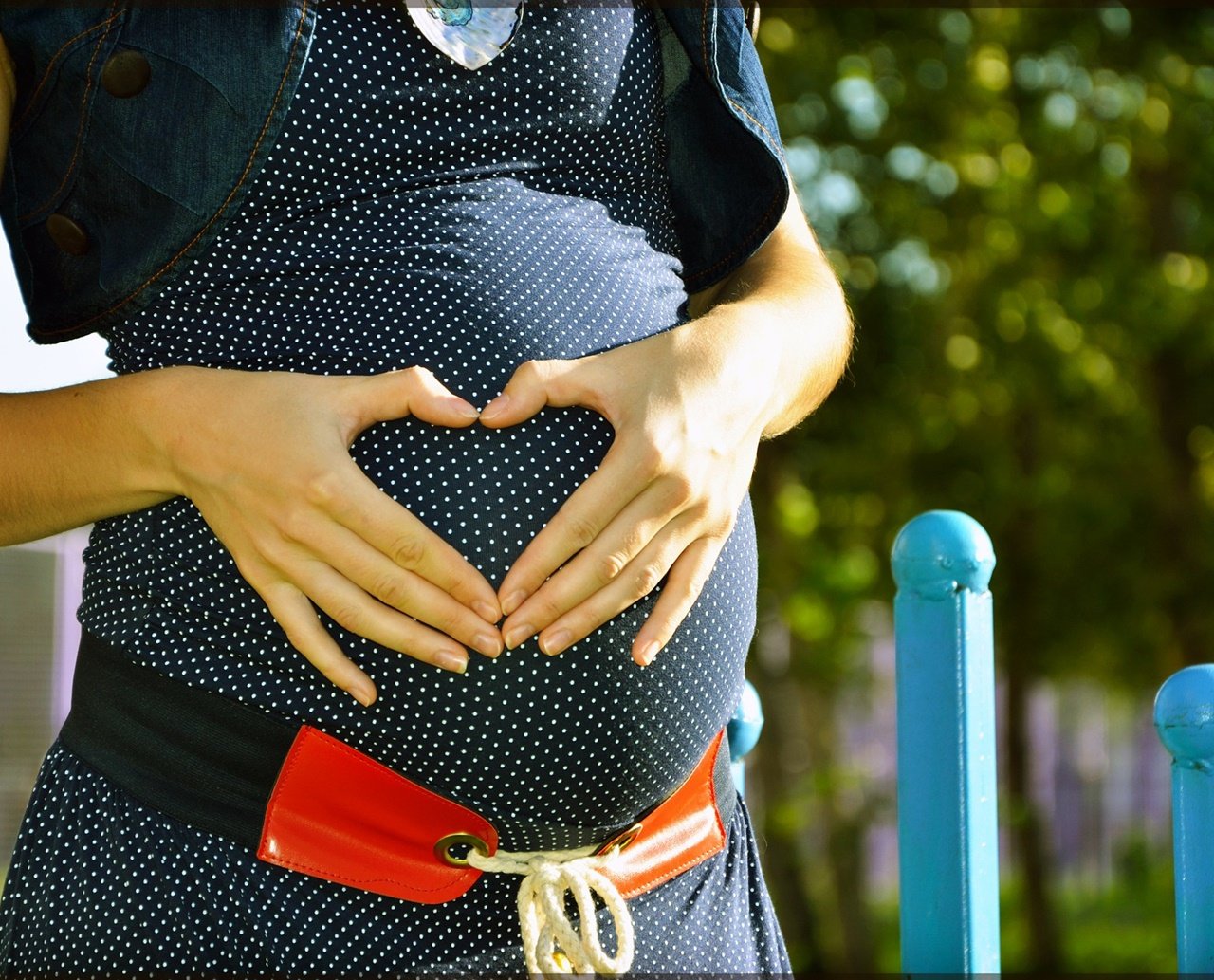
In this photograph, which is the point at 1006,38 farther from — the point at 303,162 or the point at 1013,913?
the point at 1013,913

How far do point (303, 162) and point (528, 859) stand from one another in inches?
21.0

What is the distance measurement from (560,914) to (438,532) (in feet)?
0.91

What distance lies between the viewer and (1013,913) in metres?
16.7

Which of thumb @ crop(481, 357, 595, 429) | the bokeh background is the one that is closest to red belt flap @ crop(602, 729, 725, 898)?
thumb @ crop(481, 357, 595, 429)

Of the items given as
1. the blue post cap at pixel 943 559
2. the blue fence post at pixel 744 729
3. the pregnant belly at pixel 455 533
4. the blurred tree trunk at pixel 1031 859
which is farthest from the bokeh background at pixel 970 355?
the pregnant belly at pixel 455 533

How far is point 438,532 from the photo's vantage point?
922 mm

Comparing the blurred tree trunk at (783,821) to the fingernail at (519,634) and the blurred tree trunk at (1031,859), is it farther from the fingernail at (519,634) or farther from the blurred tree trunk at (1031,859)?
the fingernail at (519,634)

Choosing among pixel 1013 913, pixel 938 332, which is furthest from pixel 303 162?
pixel 1013 913

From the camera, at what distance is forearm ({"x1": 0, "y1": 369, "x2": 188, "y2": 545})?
3.03ft

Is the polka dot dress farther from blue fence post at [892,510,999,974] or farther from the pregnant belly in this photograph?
blue fence post at [892,510,999,974]

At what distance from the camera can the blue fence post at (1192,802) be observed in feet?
4.33

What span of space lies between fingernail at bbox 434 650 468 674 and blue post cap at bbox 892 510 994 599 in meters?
0.75

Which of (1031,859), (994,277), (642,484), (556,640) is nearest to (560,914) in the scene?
(556,640)

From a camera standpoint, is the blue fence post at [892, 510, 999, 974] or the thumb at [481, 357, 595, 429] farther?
the blue fence post at [892, 510, 999, 974]
